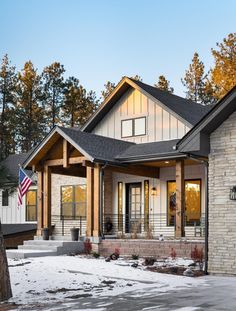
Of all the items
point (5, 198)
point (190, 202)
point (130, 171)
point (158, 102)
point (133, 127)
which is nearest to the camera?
point (130, 171)

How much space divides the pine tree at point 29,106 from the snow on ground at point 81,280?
100 feet

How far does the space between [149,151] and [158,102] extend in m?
2.99

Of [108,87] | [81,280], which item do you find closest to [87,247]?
[81,280]

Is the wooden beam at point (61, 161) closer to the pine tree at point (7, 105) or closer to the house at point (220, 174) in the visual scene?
the house at point (220, 174)

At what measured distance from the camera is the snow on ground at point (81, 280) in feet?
34.9

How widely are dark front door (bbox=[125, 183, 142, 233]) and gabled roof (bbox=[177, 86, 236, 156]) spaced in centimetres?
826

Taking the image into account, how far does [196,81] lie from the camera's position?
135 feet

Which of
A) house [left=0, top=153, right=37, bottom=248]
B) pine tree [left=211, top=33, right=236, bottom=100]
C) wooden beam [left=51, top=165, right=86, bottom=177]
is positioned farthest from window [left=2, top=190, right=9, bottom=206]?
pine tree [left=211, top=33, right=236, bottom=100]

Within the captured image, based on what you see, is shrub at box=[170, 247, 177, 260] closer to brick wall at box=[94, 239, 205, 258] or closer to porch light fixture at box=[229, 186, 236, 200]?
brick wall at box=[94, 239, 205, 258]

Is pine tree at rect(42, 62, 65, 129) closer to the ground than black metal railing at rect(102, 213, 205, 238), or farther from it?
farther from it

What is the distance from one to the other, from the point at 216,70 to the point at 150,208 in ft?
40.7

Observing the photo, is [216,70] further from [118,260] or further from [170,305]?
[170,305]

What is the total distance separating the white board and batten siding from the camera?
21.0 metres

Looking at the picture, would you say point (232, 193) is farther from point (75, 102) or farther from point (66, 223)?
point (75, 102)
